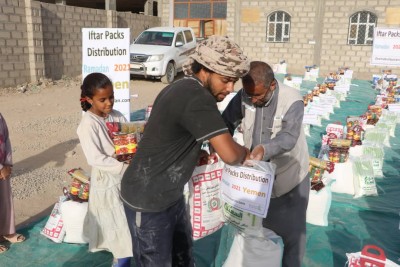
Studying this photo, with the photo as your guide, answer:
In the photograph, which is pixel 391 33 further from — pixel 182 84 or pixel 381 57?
pixel 182 84

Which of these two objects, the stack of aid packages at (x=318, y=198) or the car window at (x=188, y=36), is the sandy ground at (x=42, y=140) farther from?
the car window at (x=188, y=36)

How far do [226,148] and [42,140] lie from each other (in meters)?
5.72

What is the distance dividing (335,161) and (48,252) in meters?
3.36

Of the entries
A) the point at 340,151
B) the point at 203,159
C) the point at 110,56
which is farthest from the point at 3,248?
the point at 340,151

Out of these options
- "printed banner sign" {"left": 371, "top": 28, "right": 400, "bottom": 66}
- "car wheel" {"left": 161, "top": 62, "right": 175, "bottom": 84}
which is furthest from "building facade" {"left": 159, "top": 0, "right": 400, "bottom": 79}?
"car wheel" {"left": 161, "top": 62, "right": 175, "bottom": 84}

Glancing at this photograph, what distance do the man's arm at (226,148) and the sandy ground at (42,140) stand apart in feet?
9.70

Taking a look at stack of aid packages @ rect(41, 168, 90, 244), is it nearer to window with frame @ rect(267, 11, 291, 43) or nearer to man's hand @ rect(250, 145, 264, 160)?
man's hand @ rect(250, 145, 264, 160)

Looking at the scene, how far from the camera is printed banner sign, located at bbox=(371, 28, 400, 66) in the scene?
10.3 meters

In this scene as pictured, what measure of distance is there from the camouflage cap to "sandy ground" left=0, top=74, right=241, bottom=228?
9.98 ft

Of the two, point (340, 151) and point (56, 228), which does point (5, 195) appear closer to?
point (56, 228)

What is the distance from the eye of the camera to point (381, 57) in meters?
10.3

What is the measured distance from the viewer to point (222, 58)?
167 centimetres

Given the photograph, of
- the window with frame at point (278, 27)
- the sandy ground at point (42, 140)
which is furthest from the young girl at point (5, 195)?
the window with frame at point (278, 27)

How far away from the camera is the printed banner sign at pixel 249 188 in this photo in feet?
6.54
